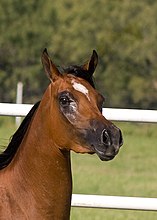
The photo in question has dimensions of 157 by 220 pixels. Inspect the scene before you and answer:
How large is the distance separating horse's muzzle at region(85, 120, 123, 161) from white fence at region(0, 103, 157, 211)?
2084 millimetres

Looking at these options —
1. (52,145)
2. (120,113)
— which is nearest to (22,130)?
(52,145)

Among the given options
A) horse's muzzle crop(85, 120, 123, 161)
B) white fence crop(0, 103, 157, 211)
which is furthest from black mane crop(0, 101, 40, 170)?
white fence crop(0, 103, 157, 211)

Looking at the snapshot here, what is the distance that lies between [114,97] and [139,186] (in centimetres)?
1413

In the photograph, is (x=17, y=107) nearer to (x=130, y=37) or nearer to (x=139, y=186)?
(x=139, y=186)

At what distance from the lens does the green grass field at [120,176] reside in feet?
26.7

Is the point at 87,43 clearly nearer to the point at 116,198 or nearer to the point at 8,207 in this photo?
the point at 116,198

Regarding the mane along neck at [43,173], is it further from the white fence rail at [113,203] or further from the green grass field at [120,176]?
the green grass field at [120,176]

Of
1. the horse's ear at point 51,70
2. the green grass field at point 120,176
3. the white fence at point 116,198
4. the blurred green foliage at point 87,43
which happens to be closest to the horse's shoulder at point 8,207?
the horse's ear at point 51,70

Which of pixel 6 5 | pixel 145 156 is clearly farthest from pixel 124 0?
pixel 145 156

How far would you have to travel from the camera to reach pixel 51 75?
4.41 metres

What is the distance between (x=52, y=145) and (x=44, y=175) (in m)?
0.17

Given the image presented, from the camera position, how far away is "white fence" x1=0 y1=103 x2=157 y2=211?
6238mm

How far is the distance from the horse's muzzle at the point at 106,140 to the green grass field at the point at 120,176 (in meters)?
2.31

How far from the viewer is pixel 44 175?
4426mm
